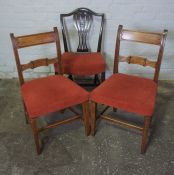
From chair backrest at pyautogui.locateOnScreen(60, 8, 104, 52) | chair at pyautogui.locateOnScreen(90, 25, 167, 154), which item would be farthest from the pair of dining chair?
chair backrest at pyautogui.locateOnScreen(60, 8, 104, 52)

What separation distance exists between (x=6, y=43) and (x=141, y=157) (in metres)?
1.95

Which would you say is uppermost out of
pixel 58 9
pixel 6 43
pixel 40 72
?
pixel 58 9

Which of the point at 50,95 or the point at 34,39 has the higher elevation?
the point at 34,39

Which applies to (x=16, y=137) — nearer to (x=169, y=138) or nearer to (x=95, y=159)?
(x=95, y=159)

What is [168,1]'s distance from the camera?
2279 mm

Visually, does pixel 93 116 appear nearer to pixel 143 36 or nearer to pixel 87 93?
pixel 87 93

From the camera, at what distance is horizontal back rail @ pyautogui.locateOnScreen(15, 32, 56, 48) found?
5.69 feet

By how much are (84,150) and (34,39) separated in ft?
3.22

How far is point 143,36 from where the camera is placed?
5.85 feet

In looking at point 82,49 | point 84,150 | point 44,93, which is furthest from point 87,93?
point 82,49

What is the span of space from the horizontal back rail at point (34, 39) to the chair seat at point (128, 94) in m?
0.58

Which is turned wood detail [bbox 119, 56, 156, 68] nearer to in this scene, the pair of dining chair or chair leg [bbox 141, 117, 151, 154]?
the pair of dining chair

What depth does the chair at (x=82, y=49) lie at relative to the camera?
84.3 inches

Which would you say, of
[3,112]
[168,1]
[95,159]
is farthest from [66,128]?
[168,1]
